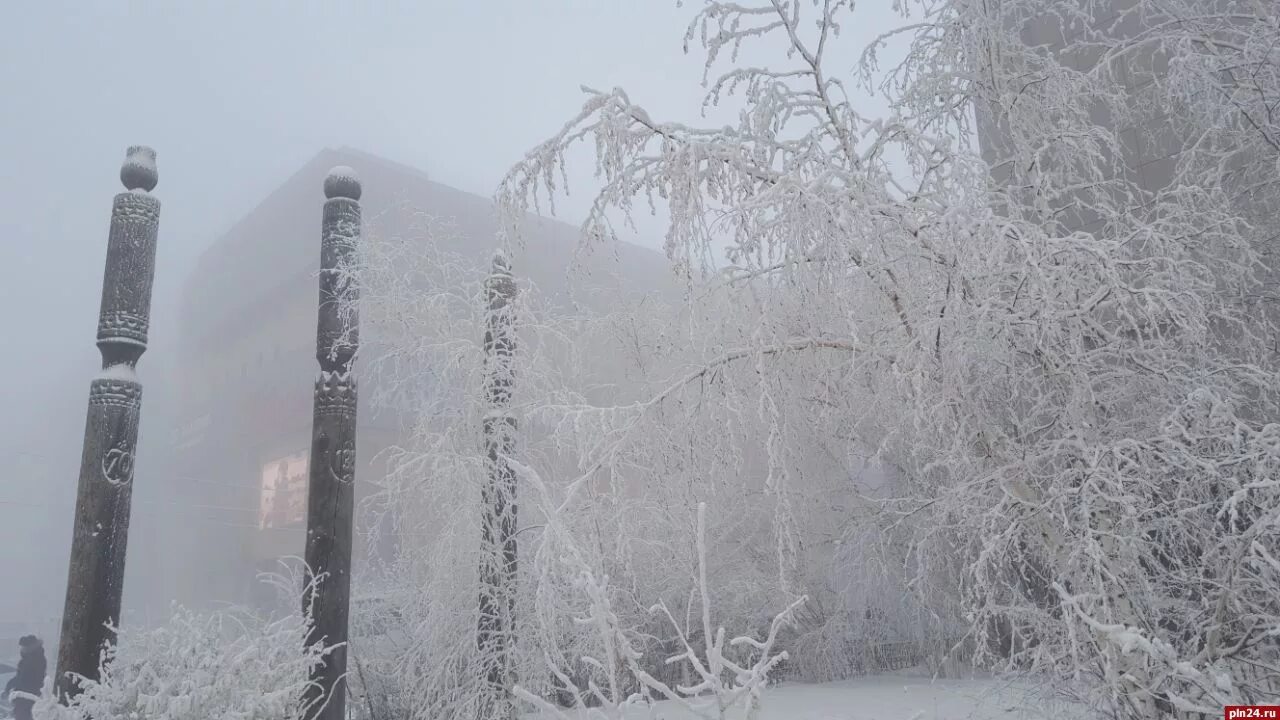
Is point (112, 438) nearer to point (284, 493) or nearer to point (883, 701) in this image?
point (883, 701)

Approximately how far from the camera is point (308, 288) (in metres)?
37.9

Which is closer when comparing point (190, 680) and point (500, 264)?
point (190, 680)

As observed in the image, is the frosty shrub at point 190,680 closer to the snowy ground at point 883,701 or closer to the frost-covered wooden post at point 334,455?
the frost-covered wooden post at point 334,455

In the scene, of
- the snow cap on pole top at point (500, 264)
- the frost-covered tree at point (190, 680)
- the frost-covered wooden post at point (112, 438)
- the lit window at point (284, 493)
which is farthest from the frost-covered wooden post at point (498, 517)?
the lit window at point (284, 493)

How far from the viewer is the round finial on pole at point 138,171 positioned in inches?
234

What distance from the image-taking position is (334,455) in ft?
19.8

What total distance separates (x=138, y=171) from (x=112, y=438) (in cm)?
204

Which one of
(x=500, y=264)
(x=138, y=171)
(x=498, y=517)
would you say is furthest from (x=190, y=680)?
(x=500, y=264)

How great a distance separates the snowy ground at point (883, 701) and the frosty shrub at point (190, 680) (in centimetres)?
373

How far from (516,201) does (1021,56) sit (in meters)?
3.65

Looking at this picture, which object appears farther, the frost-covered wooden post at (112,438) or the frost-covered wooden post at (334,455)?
the frost-covered wooden post at (334,455)

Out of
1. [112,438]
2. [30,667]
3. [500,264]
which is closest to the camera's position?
[112,438]

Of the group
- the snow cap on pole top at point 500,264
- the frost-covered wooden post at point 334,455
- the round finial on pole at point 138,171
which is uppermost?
the round finial on pole at point 138,171

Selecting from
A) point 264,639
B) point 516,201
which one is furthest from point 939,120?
point 264,639
